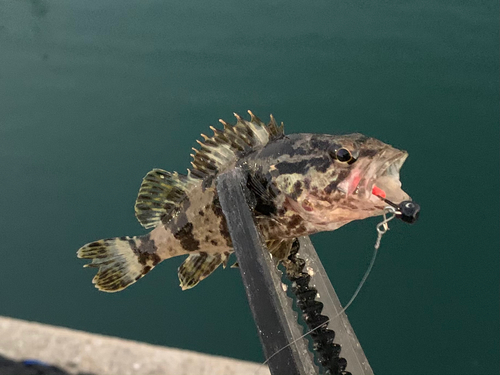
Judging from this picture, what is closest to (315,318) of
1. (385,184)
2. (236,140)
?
(385,184)

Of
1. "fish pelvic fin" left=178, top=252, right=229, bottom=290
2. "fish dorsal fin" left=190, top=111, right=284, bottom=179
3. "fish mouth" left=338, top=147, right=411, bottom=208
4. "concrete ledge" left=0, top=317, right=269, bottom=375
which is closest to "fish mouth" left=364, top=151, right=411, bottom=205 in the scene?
"fish mouth" left=338, top=147, right=411, bottom=208

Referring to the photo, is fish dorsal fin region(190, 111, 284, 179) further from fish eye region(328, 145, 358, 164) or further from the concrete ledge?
the concrete ledge

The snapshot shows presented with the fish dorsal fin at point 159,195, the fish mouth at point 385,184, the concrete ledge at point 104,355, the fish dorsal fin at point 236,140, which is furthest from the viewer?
the concrete ledge at point 104,355

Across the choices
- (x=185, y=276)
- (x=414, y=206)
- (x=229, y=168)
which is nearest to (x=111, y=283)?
(x=185, y=276)

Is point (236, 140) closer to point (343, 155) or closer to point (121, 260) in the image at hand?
point (343, 155)

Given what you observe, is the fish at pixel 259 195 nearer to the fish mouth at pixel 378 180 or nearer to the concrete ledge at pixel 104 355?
the fish mouth at pixel 378 180

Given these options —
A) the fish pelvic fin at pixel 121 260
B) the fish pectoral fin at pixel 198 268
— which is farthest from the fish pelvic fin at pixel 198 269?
the fish pelvic fin at pixel 121 260
